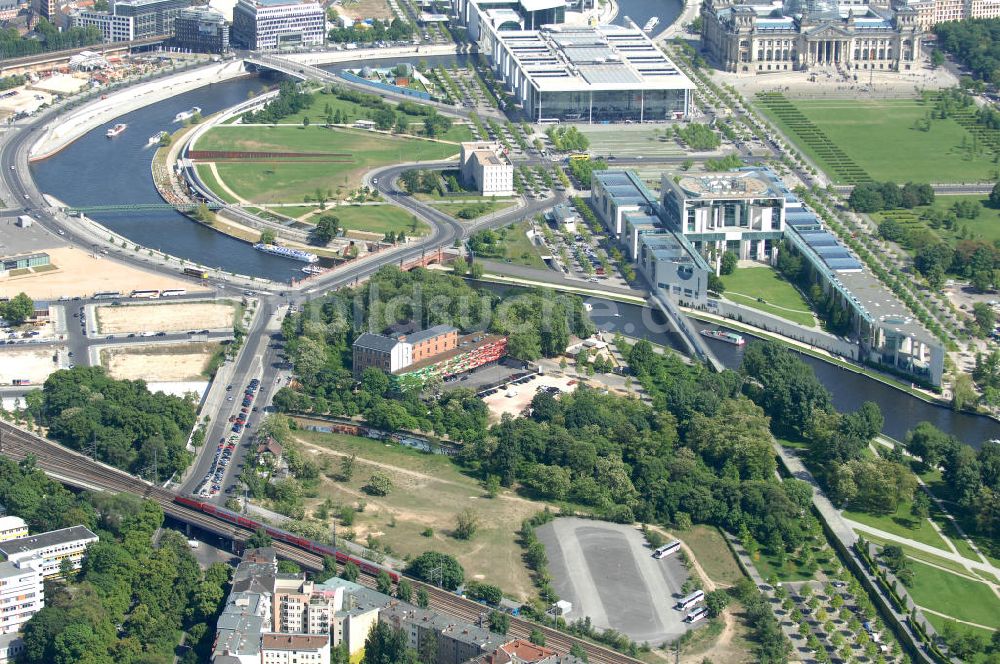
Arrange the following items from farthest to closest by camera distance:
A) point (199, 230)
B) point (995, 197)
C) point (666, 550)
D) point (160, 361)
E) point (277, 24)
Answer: point (277, 24)
point (995, 197)
point (199, 230)
point (160, 361)
point (666, 550)

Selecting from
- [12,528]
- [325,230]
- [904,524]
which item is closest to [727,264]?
[325,230]

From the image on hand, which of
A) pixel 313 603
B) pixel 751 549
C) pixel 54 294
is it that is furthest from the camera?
pixel 54 294

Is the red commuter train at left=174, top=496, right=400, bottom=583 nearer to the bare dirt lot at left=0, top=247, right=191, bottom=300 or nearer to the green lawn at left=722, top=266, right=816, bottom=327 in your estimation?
the bare dirt lot at left=0, top=247, right=191, bottom=300

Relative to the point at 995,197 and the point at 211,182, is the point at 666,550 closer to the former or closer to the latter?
the point at 995,197

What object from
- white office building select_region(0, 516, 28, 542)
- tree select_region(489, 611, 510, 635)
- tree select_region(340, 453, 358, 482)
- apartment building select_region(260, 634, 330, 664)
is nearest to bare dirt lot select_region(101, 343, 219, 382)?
tree select_region(340, 453, 358, 482)

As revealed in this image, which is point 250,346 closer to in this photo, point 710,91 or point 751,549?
point 751,549

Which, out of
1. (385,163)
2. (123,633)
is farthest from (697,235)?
(123,633)

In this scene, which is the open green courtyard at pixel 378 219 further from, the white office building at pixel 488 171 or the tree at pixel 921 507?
the tree at pixel 921 507

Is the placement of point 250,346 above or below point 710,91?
below
